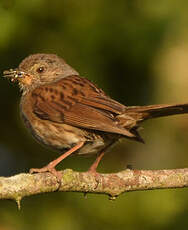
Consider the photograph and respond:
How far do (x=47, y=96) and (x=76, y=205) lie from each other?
1.08 meters

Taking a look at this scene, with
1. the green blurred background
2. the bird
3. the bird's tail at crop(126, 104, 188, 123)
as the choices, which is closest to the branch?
the bird

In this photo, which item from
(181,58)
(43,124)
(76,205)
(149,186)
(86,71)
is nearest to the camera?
(149,186)

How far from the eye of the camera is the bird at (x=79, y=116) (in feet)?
18.8

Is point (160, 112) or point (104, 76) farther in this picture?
point (104, 76)

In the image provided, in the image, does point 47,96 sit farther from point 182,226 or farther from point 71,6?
point 182,226

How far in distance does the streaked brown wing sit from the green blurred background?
0.56 metres

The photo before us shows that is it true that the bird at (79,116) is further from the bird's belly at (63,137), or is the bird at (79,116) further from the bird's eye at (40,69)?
the bird's eye at (40,69)

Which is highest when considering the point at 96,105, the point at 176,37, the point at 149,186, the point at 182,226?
the point at 176,37

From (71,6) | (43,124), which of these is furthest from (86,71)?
(43,124)

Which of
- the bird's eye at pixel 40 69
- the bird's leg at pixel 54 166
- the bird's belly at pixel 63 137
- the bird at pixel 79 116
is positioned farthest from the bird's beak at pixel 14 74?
the bird's leg at pixel 54 166

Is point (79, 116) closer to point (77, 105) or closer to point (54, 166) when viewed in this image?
point (77, 105)

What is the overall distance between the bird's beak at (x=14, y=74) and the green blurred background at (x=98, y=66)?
24cm

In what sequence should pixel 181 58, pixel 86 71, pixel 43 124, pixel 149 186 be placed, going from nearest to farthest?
pixel 149 186
pixel 43 124
pixel 86 71
pixel 181 58

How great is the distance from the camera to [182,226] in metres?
6.55
